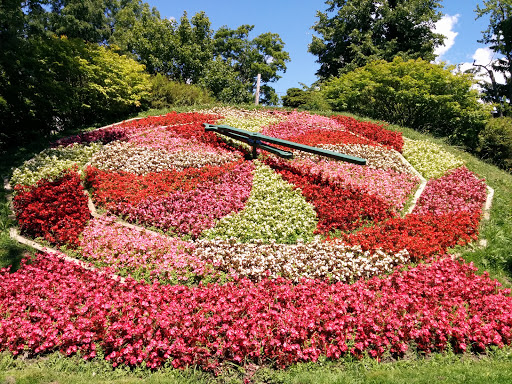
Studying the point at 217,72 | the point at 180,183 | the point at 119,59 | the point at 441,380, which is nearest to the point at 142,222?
the point at 180,183

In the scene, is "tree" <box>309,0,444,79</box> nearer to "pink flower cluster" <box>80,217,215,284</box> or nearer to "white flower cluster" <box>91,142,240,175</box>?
"white flower cluster" <box>91,142,240,175</box>

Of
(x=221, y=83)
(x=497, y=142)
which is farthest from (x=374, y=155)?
(x=221, y=83)

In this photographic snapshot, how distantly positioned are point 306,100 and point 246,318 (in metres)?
22.5

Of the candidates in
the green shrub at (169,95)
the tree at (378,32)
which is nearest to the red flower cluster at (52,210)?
the green shrub at (169,95)

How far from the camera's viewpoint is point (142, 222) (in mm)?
7414

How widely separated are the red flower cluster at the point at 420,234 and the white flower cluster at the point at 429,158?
3147 millimetres

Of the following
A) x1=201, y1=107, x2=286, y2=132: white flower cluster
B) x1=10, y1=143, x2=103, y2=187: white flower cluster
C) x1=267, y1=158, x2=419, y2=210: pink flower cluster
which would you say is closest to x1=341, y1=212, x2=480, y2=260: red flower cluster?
x1=267, y1=158, x2=419, y2=210: pink flower cluster

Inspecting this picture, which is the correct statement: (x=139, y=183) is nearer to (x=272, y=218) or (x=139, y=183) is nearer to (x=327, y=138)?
(x=272, y=218)

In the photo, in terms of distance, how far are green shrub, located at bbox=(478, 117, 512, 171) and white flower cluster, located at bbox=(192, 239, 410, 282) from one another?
13759 mm

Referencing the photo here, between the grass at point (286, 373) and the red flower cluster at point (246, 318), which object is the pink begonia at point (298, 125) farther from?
the grass at point (286, 373)

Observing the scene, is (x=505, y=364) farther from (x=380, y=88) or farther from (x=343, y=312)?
(x=380, y=88)

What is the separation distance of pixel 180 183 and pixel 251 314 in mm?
4785

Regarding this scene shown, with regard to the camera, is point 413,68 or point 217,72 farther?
point 217,72

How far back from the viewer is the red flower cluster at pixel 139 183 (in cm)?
784
